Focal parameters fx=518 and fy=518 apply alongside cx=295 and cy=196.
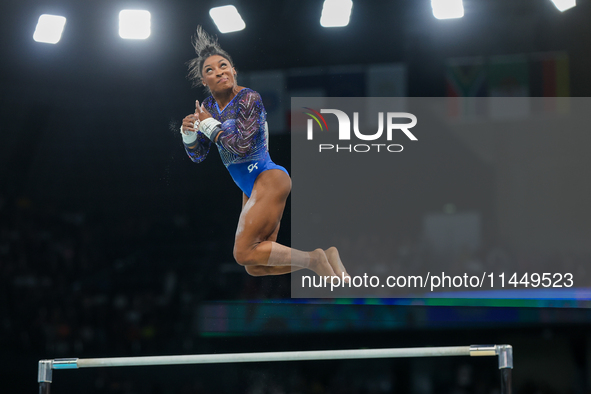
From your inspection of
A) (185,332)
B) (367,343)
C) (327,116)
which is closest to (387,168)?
(327,116)

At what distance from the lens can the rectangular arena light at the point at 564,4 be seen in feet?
14.4

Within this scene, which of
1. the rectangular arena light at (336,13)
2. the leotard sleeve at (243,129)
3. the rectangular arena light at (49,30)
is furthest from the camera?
the rectangular arena light at (49,30)

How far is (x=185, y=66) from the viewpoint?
4523 mm

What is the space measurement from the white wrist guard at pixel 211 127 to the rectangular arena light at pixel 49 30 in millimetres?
1620

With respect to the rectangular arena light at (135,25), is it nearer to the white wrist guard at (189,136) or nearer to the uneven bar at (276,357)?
the white wrist guard at (189,136)

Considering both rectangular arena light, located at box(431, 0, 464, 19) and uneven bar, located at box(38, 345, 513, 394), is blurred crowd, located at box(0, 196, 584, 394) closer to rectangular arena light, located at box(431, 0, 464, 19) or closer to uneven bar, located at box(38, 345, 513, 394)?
uneven bar, located at box(38, 345, 513, 394)

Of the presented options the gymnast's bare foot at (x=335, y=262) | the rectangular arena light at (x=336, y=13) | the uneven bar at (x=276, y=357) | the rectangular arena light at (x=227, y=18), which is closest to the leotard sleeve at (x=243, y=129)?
the rectangular arena light at (x=227, y=18)

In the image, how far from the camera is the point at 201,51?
4520mm

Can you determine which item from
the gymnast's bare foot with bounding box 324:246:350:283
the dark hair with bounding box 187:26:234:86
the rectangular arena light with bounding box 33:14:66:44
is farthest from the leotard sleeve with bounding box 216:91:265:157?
the rectangular arena light with bounding box 33:14:66:44

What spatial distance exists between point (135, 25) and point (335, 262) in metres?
2.72

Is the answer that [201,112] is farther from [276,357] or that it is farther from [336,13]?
[276,357]

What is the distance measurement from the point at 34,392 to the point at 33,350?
38cm

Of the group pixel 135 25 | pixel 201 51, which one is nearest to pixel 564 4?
pixel 201 51

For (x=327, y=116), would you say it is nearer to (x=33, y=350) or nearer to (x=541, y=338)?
(x=541, y=338)
